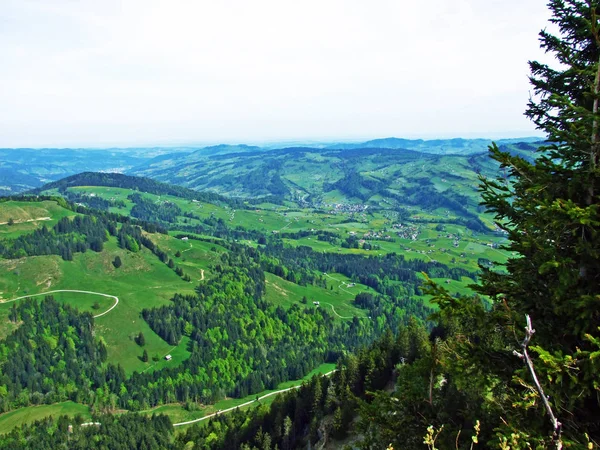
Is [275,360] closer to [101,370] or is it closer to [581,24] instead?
[101,370]

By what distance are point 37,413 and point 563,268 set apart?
6949 inches

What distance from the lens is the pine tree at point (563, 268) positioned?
11070 millimetres

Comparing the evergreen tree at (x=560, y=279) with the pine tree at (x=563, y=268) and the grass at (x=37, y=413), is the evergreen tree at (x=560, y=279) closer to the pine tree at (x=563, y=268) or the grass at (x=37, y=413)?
the pine tree at (x=563, y=268)

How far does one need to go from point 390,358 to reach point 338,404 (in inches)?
521

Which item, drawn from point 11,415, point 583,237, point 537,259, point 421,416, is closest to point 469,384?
point 421,416

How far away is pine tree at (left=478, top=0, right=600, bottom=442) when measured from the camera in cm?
1107

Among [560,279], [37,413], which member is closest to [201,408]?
[37,413]

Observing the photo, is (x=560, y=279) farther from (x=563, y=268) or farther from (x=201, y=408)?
(x=201, y=408)

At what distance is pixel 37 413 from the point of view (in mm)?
141125

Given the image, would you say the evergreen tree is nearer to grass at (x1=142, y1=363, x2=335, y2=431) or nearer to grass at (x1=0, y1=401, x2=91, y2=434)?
grass at (x1=142, y1=363, x2=335, y2=431)

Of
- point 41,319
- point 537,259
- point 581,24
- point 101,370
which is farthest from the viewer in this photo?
point 41,319

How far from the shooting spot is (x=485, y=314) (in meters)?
13.7

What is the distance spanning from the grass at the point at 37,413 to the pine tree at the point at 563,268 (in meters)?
164

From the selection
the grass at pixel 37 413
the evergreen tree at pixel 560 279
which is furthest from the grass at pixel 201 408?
the evergreen tree at pixel 560 279
